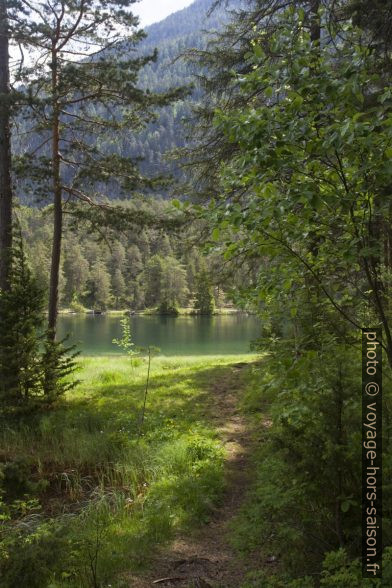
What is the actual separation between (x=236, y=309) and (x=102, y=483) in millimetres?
2683

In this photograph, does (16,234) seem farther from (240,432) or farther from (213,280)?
(240,432)

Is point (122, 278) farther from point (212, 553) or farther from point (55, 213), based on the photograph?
point (212, 553)

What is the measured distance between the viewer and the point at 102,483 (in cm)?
527

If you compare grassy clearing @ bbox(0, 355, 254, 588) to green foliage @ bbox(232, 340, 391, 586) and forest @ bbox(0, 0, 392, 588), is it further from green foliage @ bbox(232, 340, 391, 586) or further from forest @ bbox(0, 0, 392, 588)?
green foliage @ bbox(232, 340, 391, 586)

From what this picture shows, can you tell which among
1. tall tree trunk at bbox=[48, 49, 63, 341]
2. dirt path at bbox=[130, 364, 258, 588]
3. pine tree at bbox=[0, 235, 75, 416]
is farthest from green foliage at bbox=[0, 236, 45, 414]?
dirt path at bbox=[130, 364, 258, 588]

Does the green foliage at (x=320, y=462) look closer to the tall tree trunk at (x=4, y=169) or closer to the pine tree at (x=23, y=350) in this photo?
the pine tree at (x=23, y=350)

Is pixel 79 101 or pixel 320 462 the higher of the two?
pixel 79 101

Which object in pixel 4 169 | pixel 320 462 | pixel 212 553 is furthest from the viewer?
pixel 4 169

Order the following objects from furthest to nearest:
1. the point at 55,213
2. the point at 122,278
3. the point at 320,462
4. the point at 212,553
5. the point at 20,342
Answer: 1. the point at 122,278
2. the point at 55,213
3. the point at 20,342
4. the point at 212,553
5. the point at 320,462

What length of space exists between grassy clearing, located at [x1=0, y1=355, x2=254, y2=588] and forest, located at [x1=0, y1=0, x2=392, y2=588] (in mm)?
28

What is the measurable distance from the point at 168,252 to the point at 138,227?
258 ft

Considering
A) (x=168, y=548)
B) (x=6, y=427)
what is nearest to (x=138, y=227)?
(x=6, y=427)

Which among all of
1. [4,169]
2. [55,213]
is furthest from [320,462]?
[4,169]

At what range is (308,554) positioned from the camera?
3.01 metres
